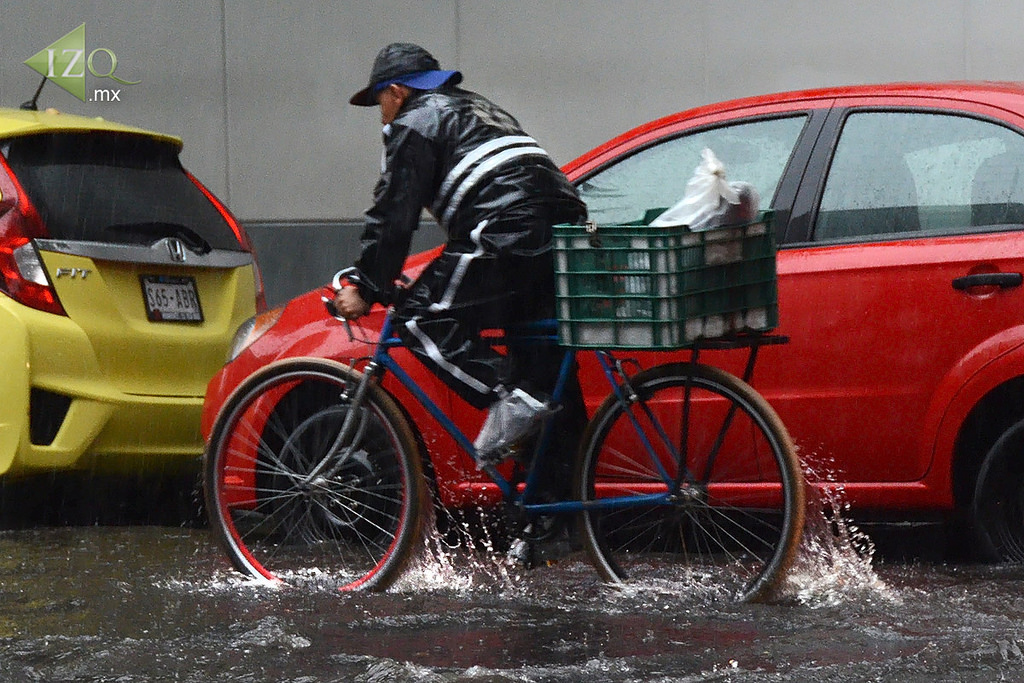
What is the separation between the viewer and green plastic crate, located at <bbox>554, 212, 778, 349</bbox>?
14.7 ft

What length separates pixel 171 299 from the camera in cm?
674

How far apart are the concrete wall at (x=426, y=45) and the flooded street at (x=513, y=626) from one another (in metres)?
5.46

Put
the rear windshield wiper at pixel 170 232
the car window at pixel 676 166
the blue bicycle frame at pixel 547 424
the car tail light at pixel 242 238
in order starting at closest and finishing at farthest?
the blue bicycle frame at pixel 547 424, the car window at pixel 676 166, the rear windshield wiper at pixel 170 232, the car tail light at pixel 242 238

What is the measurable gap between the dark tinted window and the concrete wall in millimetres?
4000

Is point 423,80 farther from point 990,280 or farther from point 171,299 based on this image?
point 171,299

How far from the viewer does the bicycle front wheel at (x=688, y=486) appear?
186 inches

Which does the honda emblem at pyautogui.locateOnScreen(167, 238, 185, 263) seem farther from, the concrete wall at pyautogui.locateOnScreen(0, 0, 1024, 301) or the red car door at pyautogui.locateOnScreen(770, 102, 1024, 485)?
the concrete wall at pyautogui.locateOnScreen(0, 0, 1024, 301)

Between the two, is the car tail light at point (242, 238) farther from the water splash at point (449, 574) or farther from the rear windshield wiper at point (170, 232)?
the water splash at point (449, 574)

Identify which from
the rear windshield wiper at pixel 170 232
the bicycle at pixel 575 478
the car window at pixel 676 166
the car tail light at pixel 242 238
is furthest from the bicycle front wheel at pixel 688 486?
the car tail light at pixel 242 238

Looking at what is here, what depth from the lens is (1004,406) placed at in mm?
5238

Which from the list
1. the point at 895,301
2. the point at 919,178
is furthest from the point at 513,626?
the point at 919,178

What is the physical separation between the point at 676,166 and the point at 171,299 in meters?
2.28

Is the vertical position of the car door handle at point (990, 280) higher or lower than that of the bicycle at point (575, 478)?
higher

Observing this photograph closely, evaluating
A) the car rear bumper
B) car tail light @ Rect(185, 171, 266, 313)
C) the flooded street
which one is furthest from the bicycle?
car tail light @ Rect(185, 171, 266, 313)
